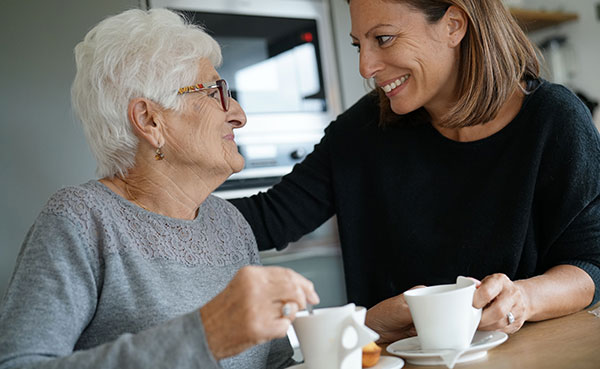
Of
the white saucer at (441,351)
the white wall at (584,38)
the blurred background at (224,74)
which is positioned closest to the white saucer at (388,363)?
the white saucer at (441,351)

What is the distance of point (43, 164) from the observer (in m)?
1.97

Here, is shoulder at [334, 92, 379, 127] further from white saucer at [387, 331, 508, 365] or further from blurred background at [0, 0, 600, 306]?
white saucer at [387, 331, 508, 365]

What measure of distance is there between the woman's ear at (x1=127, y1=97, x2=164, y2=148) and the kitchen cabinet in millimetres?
2466

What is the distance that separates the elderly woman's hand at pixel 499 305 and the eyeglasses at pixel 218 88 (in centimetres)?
58

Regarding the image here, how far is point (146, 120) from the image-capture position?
1195 mm

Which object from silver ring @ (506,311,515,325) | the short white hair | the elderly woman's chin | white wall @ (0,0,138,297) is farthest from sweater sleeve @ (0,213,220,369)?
white wall @ (0,0,138,297)

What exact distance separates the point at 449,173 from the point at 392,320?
1.45 ft

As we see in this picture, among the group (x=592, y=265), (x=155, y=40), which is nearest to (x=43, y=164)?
(x=155, y=40)

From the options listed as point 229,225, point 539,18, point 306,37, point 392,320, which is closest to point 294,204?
point 229,225

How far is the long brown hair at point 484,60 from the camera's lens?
1383mm

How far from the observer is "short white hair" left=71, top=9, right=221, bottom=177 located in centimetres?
116

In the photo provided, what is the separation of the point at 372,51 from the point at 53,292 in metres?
0.83

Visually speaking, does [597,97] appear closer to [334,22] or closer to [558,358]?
[334,22]

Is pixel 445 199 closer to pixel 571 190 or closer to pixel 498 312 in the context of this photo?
pixel 571 190
